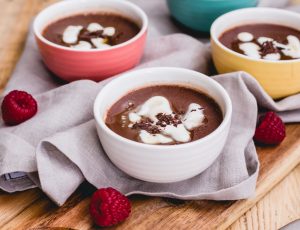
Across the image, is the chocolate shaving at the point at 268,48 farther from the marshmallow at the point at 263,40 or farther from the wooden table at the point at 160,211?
the wooden table at the point at 160,211

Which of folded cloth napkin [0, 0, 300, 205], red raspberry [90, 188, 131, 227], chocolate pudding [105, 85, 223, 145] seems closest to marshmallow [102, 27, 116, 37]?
folded cloth napkin [0, 0, 300, 205]

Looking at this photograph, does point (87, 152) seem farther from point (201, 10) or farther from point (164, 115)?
point (201, 10)

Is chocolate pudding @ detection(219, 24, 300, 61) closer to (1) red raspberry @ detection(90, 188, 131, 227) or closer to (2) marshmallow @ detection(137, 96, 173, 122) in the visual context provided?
(2) marshmallow @ detection(137, 96, 173, 122)

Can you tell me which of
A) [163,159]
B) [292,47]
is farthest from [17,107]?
[292,47]

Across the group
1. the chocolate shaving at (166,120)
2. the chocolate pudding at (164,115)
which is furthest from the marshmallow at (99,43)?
the chocolate shaving at (166,120)

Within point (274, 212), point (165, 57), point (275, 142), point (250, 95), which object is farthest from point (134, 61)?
point (274, 212)

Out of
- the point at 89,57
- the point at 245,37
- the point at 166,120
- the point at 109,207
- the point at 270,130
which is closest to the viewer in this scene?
the point at 109,207

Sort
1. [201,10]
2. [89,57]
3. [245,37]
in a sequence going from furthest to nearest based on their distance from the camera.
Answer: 1. [201,10]
2. [245,37]
3. [89,57]
